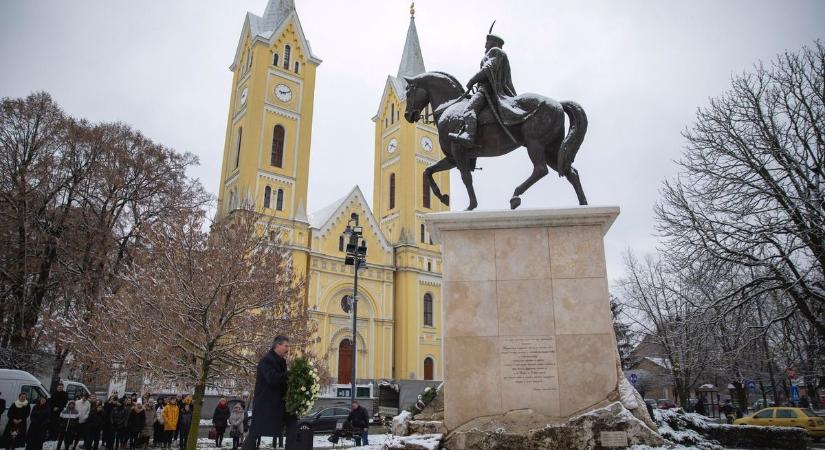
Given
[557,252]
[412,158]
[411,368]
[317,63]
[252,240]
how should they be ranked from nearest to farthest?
[557,252] < [252,240] < [411,368] < [317,63] < [412,158]

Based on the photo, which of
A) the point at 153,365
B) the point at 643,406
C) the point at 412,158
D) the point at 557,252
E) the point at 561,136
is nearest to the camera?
the point at 643,406

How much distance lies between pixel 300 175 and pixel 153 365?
100 feet

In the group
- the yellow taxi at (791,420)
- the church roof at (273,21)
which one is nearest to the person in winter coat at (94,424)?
the yellow taxi at (791,420)

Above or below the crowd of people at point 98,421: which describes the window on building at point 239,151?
above

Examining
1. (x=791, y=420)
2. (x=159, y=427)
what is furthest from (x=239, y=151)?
(x=791, y=420)

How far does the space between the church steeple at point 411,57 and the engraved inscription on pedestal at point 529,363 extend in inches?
2096

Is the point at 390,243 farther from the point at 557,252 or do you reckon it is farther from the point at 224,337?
the point at 557,252

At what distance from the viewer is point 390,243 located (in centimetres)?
5012

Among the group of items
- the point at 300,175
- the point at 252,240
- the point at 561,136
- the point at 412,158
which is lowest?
the point at 561,136

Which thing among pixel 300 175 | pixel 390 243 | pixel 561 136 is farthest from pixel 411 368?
pixel 561 136

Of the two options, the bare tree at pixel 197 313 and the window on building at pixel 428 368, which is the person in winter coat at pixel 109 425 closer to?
the bare tree at pixel 197 313

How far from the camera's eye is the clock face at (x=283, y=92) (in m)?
46.7

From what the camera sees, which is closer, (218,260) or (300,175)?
(218,260)

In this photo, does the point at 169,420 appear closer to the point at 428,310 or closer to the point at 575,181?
the point at 575,181
